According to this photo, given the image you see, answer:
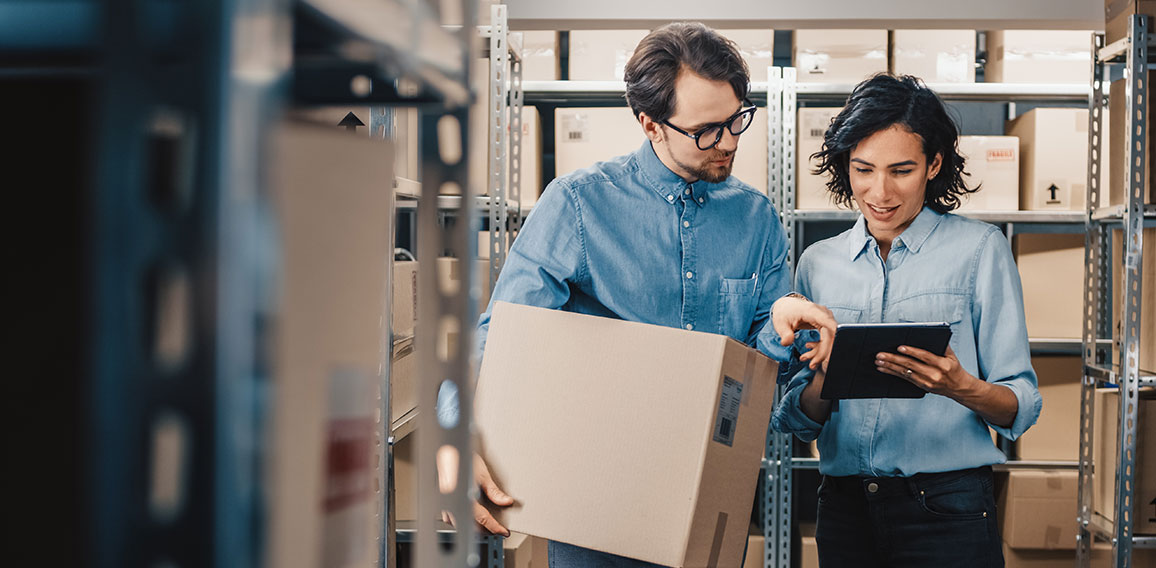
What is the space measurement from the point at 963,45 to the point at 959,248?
157cm

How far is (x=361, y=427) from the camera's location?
431mm

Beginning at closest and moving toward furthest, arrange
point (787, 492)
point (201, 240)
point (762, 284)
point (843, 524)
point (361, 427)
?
point (201, 240)
point (361, 427)
point (762, 284)
point (843, 524)
point (787, 492)

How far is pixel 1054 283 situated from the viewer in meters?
2.91

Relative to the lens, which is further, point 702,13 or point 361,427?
point 702,13

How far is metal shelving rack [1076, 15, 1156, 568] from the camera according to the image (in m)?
2.15

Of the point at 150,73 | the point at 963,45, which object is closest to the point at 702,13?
the point at 963,45

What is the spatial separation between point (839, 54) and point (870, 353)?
178 centimetres

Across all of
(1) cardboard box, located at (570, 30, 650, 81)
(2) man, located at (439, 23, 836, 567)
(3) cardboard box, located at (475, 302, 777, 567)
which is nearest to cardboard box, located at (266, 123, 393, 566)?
(3) cardboard box, located at (475, 302, 777, 567)

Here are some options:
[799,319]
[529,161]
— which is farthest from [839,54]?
[799,319]

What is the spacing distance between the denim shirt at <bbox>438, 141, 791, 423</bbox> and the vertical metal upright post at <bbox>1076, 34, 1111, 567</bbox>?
1.41m

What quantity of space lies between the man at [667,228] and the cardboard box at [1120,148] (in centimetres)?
129

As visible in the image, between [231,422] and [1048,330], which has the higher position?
[231,422]

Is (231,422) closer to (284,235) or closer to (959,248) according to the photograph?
(284,235)

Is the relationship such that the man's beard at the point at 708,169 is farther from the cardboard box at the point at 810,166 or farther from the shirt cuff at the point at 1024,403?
the cardboard box at the point at 810,166
